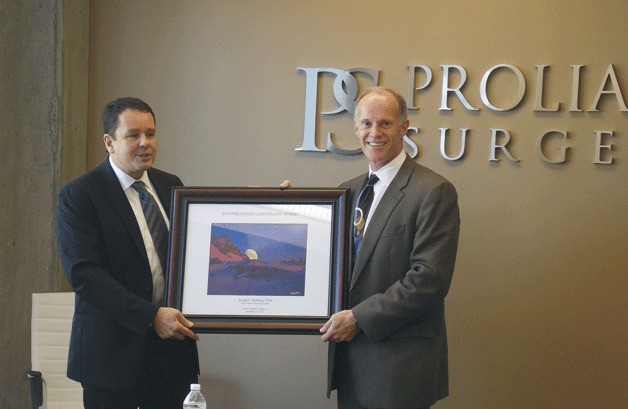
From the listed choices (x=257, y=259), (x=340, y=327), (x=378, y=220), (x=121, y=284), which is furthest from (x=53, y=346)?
(x=378, y=220)

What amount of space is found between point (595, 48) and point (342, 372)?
2.07 meters

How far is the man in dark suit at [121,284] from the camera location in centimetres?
313

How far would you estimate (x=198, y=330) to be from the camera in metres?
3.21

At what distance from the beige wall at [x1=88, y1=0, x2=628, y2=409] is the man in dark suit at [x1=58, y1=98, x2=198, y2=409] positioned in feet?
4.48

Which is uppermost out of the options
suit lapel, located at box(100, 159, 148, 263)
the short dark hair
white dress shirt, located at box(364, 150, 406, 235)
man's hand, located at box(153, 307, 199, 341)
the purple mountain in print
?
the short dark hair

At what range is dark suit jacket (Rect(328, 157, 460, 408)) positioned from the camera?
3.04 meters

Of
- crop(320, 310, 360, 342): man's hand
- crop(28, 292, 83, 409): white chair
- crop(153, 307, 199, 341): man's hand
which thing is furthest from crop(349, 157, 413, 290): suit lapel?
crop(28, 292, 83, 409): white chair

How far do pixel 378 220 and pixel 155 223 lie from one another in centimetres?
85

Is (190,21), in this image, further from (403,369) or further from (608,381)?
(608,381)

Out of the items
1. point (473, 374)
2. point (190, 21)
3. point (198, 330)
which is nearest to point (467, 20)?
point (190, 21)

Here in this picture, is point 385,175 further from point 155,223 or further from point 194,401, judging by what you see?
point 194,401

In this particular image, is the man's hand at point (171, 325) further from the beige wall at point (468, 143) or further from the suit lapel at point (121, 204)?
the beige wall at point (468, 143)

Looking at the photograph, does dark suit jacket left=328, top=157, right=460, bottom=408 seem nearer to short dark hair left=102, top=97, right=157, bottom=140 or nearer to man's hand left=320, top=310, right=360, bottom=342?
man's hand left=320, top=310, right=360, bottom=342

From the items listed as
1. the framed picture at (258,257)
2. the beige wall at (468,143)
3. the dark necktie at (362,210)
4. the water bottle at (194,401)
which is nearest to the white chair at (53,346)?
the beige wall at (468,143)
